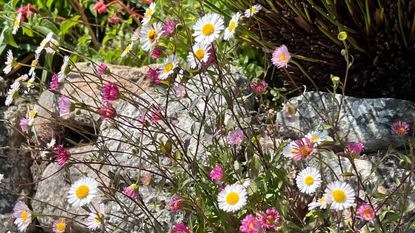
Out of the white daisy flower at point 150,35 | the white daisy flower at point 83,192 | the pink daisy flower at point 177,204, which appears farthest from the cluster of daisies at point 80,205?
the white daisy flower at point 150,35

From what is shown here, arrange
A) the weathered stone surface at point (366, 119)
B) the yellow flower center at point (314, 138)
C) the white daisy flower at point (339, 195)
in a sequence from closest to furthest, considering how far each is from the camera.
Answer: the white daisy flower at point (339, 195), the yellow flower center at point (314, 138), the weathered stone surface at point (366, 119)

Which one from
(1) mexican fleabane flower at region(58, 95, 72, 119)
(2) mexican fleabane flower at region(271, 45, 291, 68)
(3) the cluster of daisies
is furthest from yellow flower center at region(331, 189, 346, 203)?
(1) mexican fleabane flower at region(58, 95, 72, 119)

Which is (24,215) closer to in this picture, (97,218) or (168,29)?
(97,218)

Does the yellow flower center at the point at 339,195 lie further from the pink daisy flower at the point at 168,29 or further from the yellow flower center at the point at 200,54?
the pink daisy flower at the point at 168,29

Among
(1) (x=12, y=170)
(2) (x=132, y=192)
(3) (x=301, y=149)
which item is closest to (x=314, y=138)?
(3) (x=301, y=149)

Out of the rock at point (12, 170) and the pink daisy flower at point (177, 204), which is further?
the rock at point (12, 170)

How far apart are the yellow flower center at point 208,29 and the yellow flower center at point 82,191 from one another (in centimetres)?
54

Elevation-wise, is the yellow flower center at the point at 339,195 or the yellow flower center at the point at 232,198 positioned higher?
the yellow flower center at the point at 232,198

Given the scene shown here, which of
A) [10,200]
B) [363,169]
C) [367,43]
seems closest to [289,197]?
[363,169]

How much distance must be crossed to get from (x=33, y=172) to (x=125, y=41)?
105cm

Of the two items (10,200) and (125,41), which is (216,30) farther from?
(125,41)

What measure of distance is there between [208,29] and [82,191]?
0.57 m

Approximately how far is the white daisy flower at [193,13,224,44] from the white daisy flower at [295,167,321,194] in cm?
44

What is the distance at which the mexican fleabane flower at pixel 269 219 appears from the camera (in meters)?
2.23
